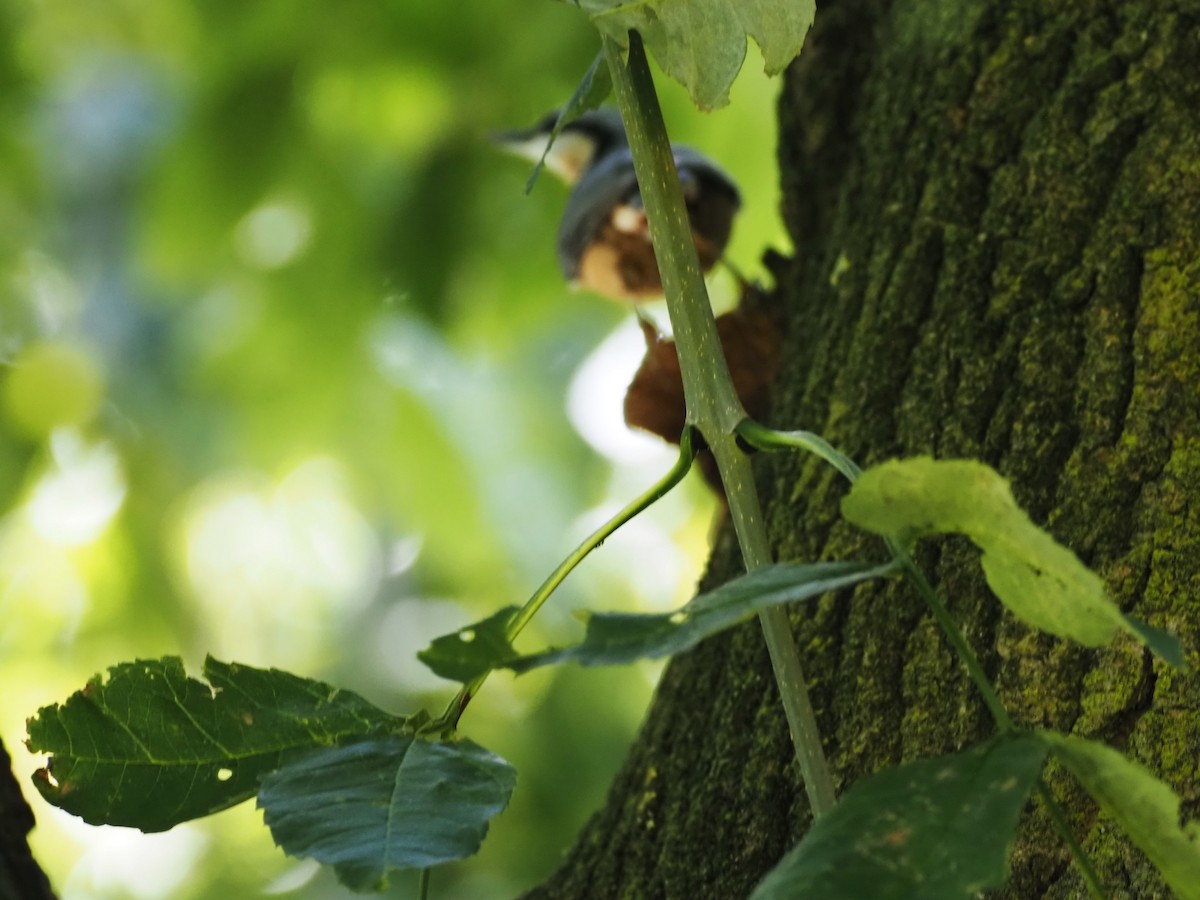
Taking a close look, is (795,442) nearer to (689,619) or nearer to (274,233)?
(689,619)

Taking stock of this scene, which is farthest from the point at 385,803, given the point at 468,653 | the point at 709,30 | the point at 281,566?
the point at 281,566

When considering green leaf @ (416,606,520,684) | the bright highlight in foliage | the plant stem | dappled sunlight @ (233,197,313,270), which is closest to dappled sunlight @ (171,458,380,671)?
the bright highlight in foliage

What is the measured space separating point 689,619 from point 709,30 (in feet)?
0.83

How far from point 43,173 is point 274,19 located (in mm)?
833

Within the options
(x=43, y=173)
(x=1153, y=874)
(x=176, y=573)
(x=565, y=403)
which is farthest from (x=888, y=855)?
(x=565, y=403)

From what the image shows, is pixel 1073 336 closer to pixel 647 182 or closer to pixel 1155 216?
pixel 1155 216

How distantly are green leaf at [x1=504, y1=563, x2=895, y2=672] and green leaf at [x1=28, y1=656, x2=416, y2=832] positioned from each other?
0.14 m

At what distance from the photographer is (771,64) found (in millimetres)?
482

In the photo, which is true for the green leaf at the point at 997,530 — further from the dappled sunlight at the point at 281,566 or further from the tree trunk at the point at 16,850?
the dappled sunlight at the point at 281,566

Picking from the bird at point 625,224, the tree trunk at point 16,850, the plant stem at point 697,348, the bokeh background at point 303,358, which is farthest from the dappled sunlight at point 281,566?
the plant stem at point 697,348

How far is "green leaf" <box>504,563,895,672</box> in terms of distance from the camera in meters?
0.34

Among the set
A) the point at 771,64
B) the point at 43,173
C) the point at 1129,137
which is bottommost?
the point at 771,64

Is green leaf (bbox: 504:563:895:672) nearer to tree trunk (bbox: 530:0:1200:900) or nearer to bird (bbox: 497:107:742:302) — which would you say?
tree trunk (bbox: 530:0:1200:900)

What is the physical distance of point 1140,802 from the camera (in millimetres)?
344
